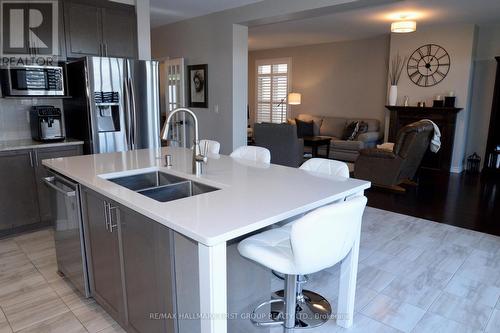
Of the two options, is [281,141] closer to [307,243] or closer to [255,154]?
[255,154]

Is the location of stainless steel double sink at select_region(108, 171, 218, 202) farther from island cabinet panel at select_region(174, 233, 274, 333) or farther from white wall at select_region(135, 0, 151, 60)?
white wall at select_region(135, 0, 151, 60)

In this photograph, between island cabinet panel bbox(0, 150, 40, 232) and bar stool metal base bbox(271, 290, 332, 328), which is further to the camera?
island cabinet panel bbox(0, 150, 40, 232)

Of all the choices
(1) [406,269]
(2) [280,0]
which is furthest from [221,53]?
(1) [406,269]

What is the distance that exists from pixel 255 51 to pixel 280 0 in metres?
6.13

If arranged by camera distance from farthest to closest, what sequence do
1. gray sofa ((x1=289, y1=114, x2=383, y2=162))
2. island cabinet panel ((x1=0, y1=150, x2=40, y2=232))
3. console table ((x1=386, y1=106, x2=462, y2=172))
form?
gray sofa ((x1=289, y1=114, x2=383, y2=162)), console table ((x1=386, y1=106, x2=462, y2=172)), island cabinet panel ((x1=0, y1=150, x2=40, y2=232))

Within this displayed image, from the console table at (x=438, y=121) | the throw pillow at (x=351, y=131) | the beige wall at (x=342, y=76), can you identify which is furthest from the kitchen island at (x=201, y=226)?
the beige wall at (x=342, y=76)

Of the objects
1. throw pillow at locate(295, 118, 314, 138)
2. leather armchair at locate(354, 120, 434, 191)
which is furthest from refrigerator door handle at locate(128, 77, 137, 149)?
throw pillow at locate(295, 118, 314, 138)

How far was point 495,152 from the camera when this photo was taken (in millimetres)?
6406

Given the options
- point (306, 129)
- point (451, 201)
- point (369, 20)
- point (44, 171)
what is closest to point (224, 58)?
point (369, 20)

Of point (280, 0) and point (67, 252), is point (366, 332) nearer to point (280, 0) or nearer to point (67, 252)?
point (67, 252)

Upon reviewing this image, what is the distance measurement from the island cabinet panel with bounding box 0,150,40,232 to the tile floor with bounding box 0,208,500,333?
19 cm

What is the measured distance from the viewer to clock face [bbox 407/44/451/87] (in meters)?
6.61

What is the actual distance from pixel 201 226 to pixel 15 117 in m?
3.57

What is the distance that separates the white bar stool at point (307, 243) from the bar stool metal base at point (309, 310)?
292 millimetres
